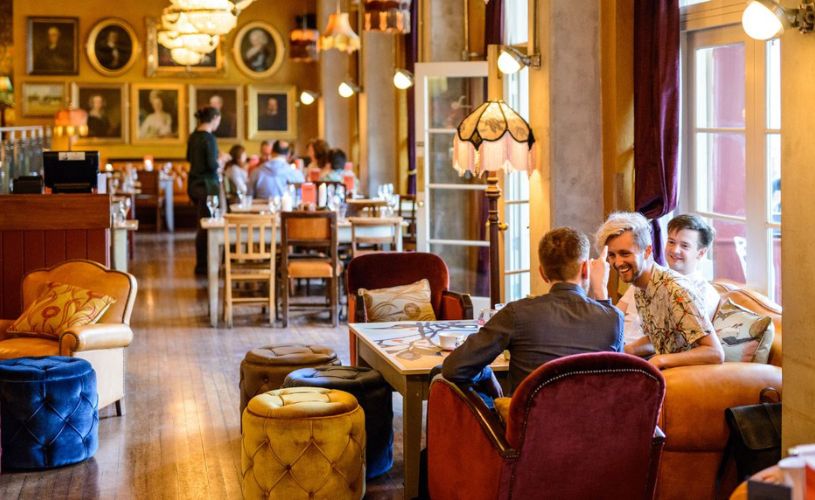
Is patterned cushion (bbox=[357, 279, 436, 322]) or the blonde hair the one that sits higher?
the blonde hair

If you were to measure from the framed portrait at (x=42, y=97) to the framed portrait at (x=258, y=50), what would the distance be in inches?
118

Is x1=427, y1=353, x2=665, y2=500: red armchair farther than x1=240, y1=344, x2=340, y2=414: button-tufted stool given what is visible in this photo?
No

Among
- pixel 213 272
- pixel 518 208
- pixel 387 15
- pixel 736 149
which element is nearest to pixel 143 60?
pixel 387 15

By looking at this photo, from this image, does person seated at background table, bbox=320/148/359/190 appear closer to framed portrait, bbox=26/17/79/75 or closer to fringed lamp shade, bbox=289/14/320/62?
fringed lamp shade, bbox=289/14/320/62

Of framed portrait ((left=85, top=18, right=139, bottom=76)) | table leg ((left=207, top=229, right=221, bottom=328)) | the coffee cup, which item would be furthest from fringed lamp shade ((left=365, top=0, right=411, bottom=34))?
framed portrait ((left=85, top=18, right=139, bottom=76))

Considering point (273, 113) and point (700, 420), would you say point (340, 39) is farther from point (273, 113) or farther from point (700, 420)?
point (700, 420)

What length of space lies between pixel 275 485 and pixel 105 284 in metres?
2.39

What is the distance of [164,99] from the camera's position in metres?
19.9

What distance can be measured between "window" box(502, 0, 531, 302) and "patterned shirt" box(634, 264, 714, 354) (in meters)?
4.16

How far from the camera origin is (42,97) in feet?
64.5

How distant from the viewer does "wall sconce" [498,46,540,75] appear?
727 centimetres

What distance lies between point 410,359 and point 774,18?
2.03 m

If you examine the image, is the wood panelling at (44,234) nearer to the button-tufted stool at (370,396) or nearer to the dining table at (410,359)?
the dining table at (410,359)

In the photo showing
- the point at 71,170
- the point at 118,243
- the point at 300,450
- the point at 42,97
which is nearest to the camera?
the point at 300,450
